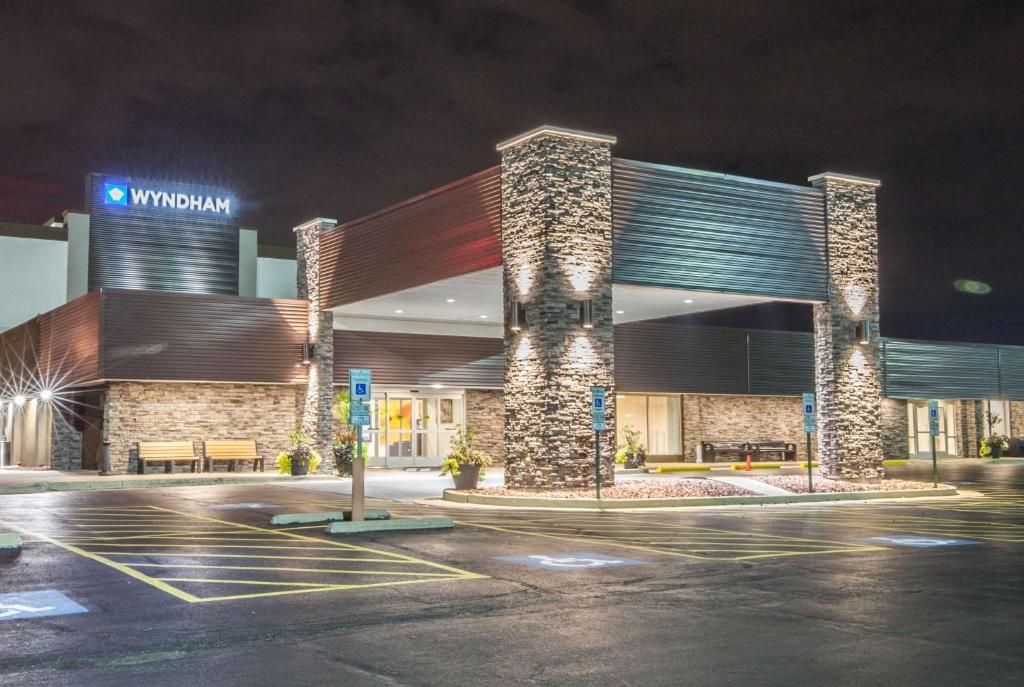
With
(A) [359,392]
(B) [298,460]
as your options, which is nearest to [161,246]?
(B) [298,460]

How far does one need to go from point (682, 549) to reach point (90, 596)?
24.3ft

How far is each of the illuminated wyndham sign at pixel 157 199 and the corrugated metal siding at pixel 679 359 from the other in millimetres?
20248

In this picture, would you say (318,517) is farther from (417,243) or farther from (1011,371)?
(1011,371)

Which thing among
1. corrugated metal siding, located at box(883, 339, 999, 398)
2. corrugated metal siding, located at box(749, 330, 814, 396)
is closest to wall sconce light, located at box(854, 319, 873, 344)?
corrugated metal siding, located at box(749, 330, 814, 396)

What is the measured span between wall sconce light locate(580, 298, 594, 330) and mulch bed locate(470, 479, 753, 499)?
12.1 feet

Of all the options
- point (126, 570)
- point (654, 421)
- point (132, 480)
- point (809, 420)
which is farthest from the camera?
point (654, 421)

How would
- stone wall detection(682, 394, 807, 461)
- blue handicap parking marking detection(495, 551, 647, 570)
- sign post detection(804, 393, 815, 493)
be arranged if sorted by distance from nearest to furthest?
blue handicap parking marking detection(495, 551, 647, 570) → sign post detection(804, 393, 815, 493) → stone wall detection(682, 394, 807, 461)

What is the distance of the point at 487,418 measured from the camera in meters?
40.0

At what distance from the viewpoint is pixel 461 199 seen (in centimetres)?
2720

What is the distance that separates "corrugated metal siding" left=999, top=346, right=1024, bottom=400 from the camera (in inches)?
2016

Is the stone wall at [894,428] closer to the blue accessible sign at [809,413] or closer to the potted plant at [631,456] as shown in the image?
the potted plant at [631,456]

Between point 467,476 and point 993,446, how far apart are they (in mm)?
32669

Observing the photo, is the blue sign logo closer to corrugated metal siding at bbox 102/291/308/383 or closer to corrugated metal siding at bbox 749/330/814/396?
corrugated metal siding at bbox 102/291/308/383

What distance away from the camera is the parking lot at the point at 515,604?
23.8 feet
